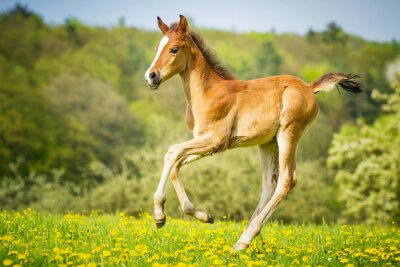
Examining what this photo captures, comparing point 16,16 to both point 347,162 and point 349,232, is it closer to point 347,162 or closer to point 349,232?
point 347,162

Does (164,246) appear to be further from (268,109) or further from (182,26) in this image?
(182,26)

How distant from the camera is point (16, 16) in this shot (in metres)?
92.5

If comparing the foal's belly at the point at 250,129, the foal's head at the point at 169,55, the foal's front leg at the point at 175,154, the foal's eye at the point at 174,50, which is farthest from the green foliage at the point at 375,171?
the foal's eye at the point at 174,50

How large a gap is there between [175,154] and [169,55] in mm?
1463

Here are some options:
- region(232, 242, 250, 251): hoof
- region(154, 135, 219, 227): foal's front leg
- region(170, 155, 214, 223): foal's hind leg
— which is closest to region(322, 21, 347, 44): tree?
region(154, 135, 219, 227): foal's front leg

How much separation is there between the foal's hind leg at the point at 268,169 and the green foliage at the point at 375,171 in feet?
75.5

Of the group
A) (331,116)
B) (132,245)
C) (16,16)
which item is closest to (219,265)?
(132,245)

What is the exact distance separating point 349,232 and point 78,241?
4.86 meters

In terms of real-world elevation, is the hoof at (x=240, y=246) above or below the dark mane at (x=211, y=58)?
below

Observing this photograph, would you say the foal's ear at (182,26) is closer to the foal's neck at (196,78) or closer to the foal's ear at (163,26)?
the foal's ear at (163,26)

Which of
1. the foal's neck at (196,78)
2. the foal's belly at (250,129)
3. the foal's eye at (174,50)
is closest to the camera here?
the foal's eye at (174,50)

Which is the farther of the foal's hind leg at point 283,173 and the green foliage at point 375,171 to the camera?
the green foliage at point 375,171

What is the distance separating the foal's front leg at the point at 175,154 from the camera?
7609mm

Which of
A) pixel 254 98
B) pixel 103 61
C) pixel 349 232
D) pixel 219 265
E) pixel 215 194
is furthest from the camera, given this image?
pixel 103 61
